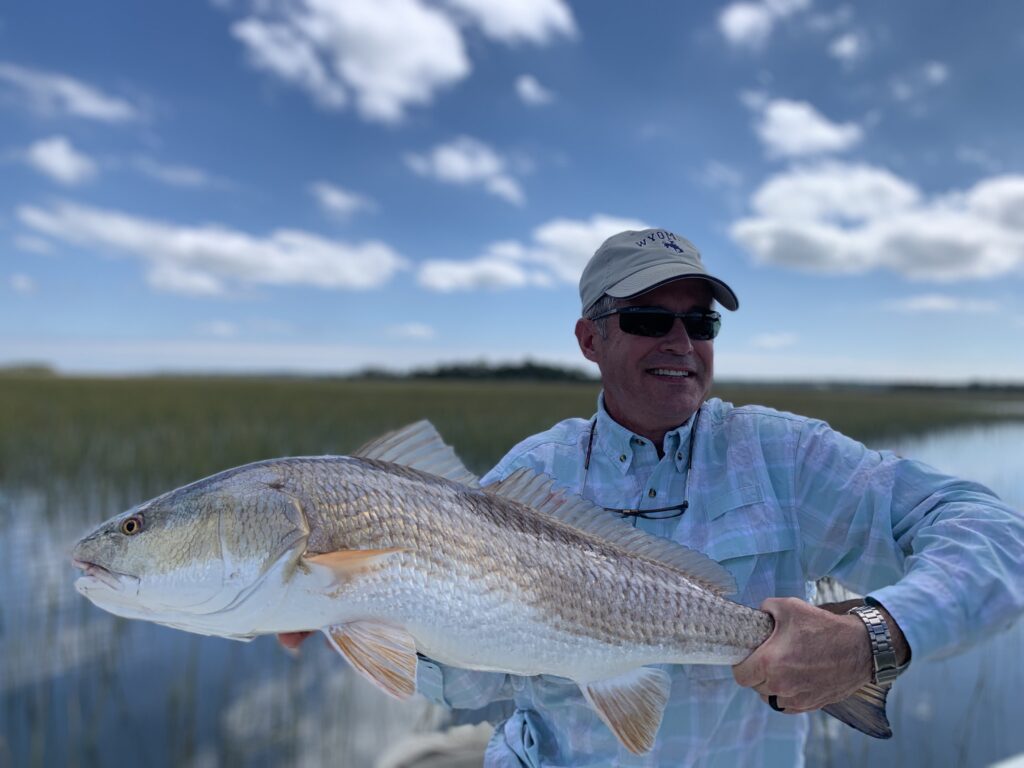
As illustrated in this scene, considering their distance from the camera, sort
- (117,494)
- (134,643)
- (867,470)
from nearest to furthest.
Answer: (867,470) → (134,643) → (117,494)

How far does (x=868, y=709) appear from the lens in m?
2.10

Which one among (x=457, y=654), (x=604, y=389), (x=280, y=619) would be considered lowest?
(x=457, y=654)

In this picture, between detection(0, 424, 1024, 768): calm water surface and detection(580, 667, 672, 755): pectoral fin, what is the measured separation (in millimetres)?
3510

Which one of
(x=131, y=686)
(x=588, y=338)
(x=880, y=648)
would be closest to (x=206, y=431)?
(x=131, y=686)

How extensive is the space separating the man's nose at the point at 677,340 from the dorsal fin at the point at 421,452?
100 cm

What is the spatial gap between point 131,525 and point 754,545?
82.2 inches

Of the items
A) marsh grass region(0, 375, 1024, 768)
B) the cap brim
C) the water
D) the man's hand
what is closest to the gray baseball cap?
the cap brim

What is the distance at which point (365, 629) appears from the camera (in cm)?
193

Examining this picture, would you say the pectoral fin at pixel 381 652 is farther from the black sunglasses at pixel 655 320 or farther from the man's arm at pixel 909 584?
the black sunglasses at pixel 655 320

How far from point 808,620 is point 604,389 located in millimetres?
1239

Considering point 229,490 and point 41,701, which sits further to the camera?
point 41,701

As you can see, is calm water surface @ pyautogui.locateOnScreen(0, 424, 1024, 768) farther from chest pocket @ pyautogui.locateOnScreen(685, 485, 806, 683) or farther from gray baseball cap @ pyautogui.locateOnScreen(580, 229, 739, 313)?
gray baseball cap @ pyautogui.locateOnScreen(580, 229, 739, 313)

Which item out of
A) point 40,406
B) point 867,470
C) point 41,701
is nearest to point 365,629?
point 867,470

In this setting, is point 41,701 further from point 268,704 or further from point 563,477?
point 563,477
